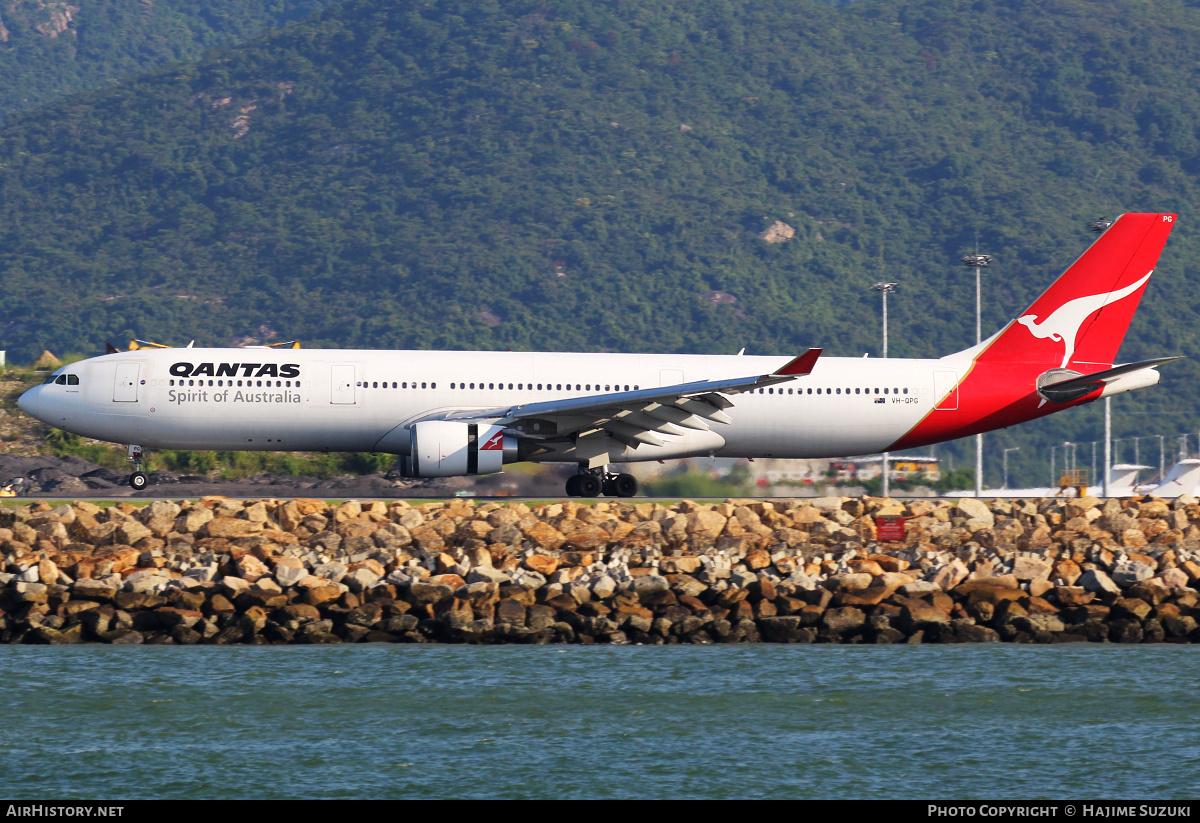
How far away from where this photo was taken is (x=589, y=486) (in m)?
35.1

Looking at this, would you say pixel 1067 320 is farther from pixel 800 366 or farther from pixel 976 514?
pixel 800 366

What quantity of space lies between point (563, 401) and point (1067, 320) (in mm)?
13563

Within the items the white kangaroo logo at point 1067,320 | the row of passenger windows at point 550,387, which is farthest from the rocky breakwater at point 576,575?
the white kangaroo logo at point 1067,320

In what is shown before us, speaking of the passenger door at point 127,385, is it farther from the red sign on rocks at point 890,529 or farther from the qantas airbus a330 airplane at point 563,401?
the red sign on rocks at point 890,529

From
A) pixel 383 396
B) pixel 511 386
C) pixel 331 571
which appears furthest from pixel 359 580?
pixel 511 386

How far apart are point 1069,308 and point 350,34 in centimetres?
17515

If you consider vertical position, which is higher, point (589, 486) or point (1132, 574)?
point (589, 486)

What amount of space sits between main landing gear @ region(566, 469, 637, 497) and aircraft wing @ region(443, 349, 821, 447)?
3.24ft

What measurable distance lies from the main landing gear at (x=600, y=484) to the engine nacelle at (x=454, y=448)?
263 centimetres

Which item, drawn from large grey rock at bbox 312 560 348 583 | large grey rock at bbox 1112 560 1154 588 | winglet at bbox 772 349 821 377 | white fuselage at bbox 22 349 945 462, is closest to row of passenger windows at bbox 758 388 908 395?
white fuselage at bbox 22 349 945 462

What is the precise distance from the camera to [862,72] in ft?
618

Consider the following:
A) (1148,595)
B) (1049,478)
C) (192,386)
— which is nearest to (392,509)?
(192,386)

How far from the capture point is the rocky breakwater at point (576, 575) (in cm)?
2605

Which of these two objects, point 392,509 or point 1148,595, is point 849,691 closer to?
point 1148,595
